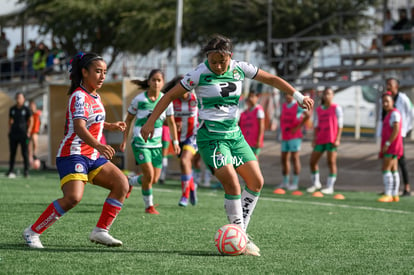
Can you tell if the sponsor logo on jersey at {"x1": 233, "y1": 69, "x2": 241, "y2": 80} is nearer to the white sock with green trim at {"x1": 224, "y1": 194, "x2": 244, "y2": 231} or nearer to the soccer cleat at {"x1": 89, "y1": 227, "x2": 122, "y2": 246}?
the white sock with green trim at {"x1": 224, "y1": 194, "x2": 244, "y2": 231}

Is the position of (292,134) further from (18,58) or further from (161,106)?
(18,58)

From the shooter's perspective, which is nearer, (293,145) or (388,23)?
(293,145)

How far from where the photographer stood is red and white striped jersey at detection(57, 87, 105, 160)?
702cm

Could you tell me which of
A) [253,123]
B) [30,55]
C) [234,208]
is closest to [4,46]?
[30,55]

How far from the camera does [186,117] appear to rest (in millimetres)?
12883

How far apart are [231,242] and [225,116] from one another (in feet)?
4.33

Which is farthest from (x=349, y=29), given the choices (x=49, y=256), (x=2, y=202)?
(x=49, y=256)

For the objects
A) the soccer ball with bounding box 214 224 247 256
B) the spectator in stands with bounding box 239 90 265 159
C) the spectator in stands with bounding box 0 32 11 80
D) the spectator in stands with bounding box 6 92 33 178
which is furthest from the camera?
the spectator in stands with bounding box 0 32 11 80

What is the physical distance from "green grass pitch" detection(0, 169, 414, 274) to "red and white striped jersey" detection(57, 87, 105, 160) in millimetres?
921

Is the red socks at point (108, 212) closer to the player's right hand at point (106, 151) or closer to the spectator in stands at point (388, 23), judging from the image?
the player's right hand at point (106, 151)

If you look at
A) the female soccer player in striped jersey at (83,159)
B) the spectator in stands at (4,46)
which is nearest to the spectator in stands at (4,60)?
the spectator in stands at (4,46)

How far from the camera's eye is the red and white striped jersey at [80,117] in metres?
7.02

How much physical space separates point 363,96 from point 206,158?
29.8m

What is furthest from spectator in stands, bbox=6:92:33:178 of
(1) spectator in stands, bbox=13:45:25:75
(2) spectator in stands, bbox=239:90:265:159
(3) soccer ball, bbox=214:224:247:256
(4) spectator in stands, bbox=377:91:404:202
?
(1) spectator in stands, bbox=13:45:25:75
